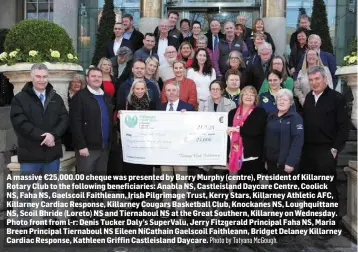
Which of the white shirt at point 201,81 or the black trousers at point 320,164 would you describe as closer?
the black trousers at point 320,164

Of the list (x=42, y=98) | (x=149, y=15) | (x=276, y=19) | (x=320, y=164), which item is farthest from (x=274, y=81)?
(x=149, y=15)

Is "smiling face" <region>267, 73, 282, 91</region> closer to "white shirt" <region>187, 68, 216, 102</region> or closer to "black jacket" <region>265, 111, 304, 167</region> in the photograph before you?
"black jacket" <region>265, 111, 304, 167</region>

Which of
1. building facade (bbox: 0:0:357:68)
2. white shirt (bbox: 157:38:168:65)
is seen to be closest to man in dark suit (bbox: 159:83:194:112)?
white shirt (bbox: 157:38:168:65)

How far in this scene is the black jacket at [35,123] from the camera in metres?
5.46

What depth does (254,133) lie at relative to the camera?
5.86m

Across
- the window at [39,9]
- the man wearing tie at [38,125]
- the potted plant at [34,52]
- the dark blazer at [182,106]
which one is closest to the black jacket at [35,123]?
the man wearing tie at [38,125]

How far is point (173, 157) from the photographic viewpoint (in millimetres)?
6059

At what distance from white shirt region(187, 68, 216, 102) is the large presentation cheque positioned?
42.5 inches

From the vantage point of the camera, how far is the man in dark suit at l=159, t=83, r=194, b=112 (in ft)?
20.2

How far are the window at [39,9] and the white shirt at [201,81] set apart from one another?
1008 cm

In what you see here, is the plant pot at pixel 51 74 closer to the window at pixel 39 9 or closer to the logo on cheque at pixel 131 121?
the logo on cheque at pixel 131 121

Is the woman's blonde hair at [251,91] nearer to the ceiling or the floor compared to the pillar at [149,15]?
nearer to the floor

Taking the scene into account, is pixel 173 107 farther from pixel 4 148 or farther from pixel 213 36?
pixel 213 36

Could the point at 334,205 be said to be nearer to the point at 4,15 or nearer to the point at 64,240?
the point at 64,240
